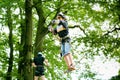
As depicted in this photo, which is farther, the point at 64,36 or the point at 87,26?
the point at 87,26

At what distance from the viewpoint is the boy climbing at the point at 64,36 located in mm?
11516

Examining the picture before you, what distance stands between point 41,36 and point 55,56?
23.4ft

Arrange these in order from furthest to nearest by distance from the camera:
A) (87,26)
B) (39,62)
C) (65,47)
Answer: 1. (87,26)
2. (39,62)
3. (65,47)

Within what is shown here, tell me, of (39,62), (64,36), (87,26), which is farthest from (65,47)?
(87,26)

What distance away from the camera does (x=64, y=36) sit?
11.8 metres

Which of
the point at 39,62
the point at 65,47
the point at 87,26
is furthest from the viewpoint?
the point at 87,26

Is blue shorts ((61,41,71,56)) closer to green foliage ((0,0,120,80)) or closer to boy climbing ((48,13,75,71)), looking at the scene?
boy climbing ((48,13,75,71))

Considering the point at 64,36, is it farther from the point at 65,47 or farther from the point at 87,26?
the point at 87,26

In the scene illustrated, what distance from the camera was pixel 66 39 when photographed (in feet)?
38.7

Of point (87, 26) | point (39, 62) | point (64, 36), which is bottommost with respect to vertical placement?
point (39, 62)

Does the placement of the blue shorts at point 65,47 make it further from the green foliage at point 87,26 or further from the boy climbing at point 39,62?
the green foliage at point 87,26

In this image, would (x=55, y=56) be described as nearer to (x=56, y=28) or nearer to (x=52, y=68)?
(x=52, y=68)

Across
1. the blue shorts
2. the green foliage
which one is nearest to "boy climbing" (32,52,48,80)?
the blue shorts

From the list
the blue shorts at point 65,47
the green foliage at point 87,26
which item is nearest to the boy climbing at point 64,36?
the blue shorts at point 65,47
